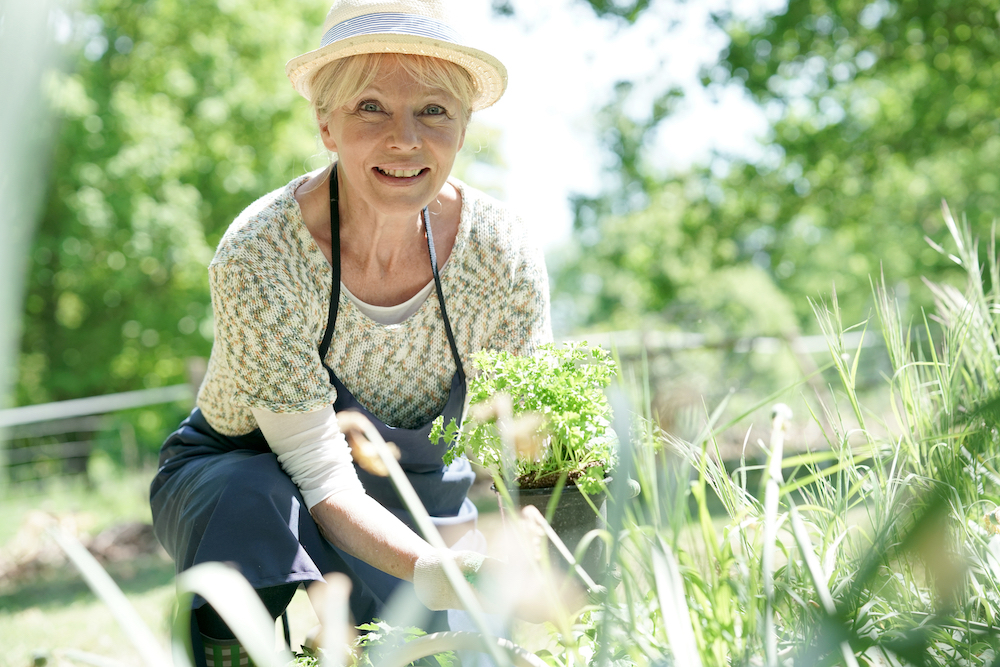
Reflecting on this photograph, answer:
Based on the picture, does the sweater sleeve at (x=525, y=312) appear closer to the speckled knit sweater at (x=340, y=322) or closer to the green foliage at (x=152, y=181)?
the speckled knit sweater at (x=340, y=322)

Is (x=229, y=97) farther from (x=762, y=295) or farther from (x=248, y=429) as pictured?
(x=762, y=295)

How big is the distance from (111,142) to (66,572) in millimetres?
10339

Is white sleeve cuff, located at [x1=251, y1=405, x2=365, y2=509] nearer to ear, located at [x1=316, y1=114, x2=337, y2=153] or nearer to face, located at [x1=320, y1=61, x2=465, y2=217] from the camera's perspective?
face, located at [x1=320, y1=61, x2=465, y2=217]

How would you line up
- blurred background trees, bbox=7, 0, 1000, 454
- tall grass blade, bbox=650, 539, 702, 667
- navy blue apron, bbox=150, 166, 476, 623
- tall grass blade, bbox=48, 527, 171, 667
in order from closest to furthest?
tall grass blade, bbox=48, 527, 171, 667 < tall grass blade, bbox=650, 539, 702, 667 < navy blue apron, bbox=150, 166, 476, 623 < blurred background trees, bbox=7, 0, 1000, 454

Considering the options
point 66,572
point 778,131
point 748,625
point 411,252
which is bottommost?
point 66,572

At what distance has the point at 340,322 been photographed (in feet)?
6.86

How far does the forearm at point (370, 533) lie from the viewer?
1625 mm

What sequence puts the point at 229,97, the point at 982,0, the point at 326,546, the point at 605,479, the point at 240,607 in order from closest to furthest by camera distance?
the point at 240,607
the point at 605,479
the point at 326,546
the point at 982,0
the point at 229,97

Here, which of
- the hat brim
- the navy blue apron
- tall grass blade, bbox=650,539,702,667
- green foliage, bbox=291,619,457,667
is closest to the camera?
tall grass blade, bbox=650,539,702,667

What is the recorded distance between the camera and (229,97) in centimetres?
1566

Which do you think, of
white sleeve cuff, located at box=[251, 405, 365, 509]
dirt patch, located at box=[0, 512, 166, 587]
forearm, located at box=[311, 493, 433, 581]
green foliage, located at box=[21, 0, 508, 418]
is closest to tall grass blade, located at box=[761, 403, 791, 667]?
forearm, located at box=[311, 493, 433, 581]

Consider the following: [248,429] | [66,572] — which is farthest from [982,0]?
[66,572]

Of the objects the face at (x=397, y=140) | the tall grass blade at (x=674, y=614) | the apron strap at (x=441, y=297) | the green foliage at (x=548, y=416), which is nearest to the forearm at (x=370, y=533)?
the green foliage at (x=548, y=416)

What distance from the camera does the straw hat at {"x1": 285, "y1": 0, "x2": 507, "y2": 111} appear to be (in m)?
1.81
